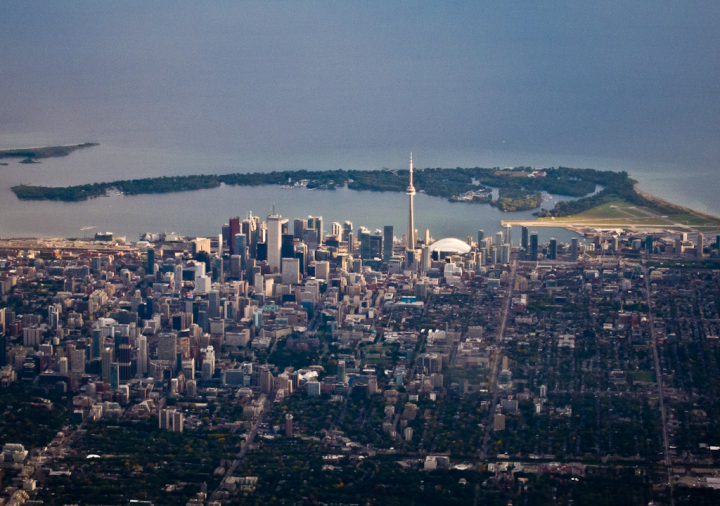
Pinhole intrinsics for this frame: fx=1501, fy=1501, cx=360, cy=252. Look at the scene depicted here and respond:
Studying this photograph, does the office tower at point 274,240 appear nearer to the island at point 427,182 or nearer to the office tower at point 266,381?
the island at point 427,182

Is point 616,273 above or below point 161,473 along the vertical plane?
above

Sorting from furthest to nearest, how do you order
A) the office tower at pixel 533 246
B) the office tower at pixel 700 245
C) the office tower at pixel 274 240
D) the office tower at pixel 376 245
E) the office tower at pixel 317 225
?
the office tower at pixel 317 225 < the office tower at pixel 376 245 < the office tower at pixel 274 240 < the office tower at pixel 533 246 < the office tower at pixel 700 245

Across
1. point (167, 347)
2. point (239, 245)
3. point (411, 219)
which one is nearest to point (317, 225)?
point (411, 219)

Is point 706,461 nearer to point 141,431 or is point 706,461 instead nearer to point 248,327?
point 141,431

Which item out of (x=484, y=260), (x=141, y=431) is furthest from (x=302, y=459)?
(x=484, y=260)

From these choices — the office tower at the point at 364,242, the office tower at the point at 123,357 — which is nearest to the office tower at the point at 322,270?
the office tower at the point at 364,242

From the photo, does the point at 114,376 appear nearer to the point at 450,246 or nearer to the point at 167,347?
the point at 167,347
